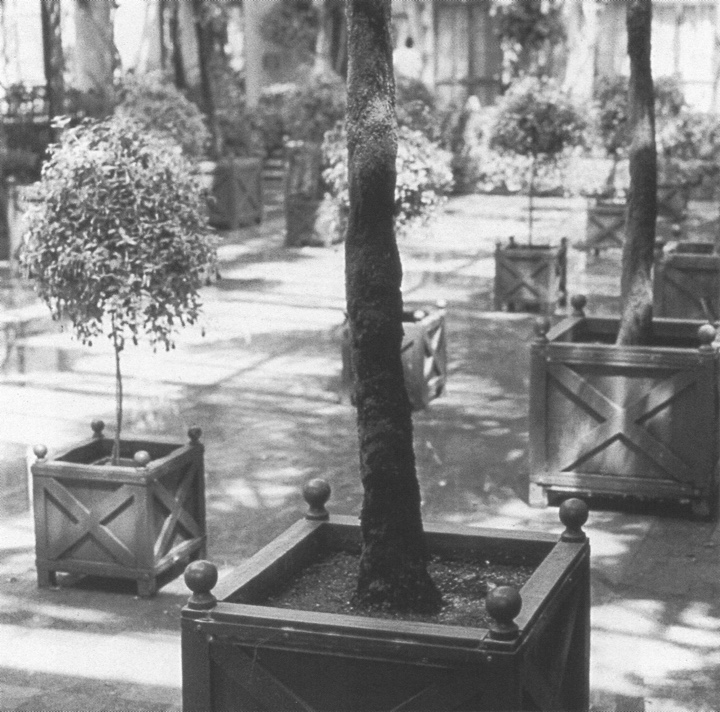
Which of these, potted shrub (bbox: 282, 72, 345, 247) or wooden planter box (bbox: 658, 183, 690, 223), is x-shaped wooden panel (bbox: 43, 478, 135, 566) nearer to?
potted shrub (bbox: 282, 72, 345, 247)

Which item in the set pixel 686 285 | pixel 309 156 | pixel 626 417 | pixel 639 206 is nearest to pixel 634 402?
pixel 626 417

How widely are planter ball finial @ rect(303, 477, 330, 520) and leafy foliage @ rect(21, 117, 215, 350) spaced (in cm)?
208

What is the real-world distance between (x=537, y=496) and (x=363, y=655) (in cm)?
472

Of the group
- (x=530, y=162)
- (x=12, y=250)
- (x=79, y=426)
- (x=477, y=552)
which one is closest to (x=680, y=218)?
(x=530, y=162)

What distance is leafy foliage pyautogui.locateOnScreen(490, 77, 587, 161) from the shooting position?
16688 millimetres

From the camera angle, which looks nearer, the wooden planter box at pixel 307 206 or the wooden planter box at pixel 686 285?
the wooden planter box at pixel 686 285

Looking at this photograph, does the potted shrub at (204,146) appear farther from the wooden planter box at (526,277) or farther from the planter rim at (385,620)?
the planter rim at (385,620)

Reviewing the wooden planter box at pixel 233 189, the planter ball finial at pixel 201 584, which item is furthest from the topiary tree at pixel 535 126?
the planter ball finial at pixel 201 584

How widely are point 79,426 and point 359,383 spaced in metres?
6.40

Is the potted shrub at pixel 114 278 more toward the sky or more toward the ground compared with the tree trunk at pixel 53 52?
more toward the ground

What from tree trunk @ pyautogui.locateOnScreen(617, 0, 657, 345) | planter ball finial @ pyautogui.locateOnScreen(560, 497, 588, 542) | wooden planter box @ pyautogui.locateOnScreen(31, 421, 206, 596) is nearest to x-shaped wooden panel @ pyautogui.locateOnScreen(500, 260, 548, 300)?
tree trunk @ pyautogui.locateOnScreen(617, 0, 657, 345)

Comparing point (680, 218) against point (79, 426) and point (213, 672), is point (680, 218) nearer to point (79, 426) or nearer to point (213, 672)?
point (79, 426)

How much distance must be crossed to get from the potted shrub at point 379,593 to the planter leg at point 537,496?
348cm

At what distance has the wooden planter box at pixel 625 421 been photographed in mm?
8805
